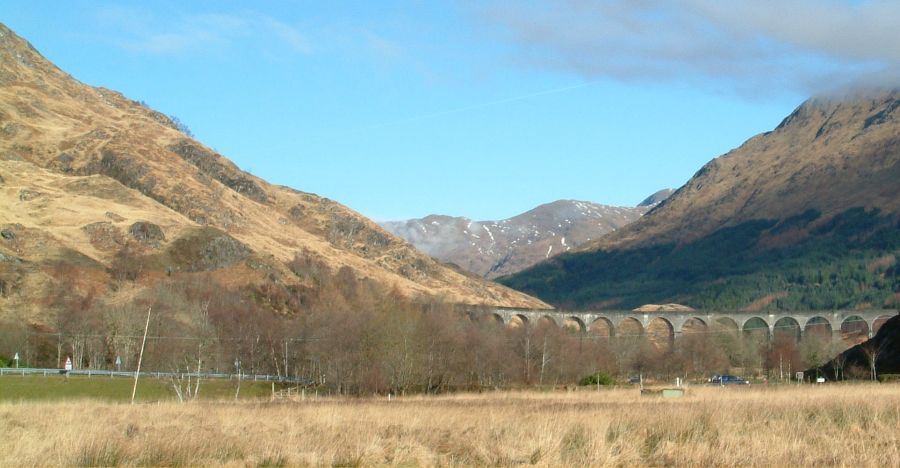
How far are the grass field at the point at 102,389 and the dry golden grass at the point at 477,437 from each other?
21.2m

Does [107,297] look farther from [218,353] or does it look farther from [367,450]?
[367,450]

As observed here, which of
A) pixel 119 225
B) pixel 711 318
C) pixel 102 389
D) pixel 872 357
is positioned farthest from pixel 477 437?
pixel 711 318

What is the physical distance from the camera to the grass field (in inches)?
2194

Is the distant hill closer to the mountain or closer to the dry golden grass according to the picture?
the dry golden grass

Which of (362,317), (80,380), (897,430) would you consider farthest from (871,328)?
(897,430)

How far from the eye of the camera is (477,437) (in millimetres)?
28797

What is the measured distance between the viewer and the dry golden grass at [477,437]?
25703 mm

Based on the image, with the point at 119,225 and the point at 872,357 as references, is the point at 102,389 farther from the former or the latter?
the point at 119,225

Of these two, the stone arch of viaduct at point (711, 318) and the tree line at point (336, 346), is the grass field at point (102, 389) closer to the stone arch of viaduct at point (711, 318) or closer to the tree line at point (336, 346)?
the tree line at point (336, 346)

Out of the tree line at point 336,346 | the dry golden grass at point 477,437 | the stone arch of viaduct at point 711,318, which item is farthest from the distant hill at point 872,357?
the stone arch of viaduct at point 711,318

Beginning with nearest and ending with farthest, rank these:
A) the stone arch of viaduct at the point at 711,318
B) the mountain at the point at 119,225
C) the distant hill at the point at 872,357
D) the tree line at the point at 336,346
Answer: the tree line at the point at 336,346
the distant hill at the point at 872,357
the mountain at the point at 119,225
the stone arch of viaduct at the point at 711,318

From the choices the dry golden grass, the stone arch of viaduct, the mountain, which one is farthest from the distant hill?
the stone arch of viaduct

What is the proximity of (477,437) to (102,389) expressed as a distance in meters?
40.5

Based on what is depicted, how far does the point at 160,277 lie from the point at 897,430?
343 feet
